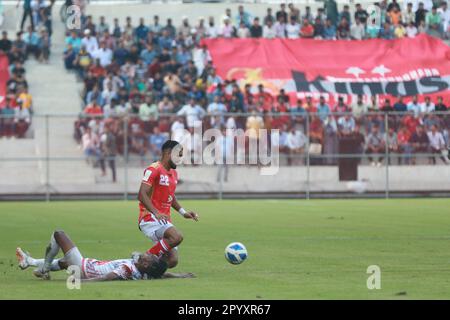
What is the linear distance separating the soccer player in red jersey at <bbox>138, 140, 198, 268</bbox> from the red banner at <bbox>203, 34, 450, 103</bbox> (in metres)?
28.6

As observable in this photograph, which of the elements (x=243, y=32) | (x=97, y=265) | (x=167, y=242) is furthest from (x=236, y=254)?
(x=243, y=32)

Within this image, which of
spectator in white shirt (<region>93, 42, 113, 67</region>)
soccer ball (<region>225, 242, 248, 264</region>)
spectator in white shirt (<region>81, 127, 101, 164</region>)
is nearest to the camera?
soccer ball (<region>225, 242, 248, 264</region>)

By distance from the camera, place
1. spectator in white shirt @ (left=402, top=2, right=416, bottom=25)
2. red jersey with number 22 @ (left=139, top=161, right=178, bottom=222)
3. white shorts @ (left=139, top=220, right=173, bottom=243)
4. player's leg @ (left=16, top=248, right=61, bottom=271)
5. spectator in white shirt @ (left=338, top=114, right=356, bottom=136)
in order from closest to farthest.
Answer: player's leg @ (left=16, top=248, right=61, bottom=271)
white shorts @ (left=139, top=220, right=173, bottom=243)
red jersey with number 22 @ (left=139, top=161, right=178, bottom=222)
spectator in white shirt @ (left=338, top=114, right=356, bottom=136)
spectator in white shirt @ (left=402, top=2, right=416, bottom=25)

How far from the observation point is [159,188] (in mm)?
17156

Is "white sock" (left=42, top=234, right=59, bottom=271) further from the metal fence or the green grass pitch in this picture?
the metal fence

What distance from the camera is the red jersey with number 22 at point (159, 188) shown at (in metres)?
17.1

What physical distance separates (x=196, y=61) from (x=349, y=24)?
7415mm

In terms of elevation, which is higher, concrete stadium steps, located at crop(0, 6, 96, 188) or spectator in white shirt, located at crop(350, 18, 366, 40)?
spectator in white shirt, located at crop(350, 18, 366, 40)

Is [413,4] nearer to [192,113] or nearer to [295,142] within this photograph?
[295,142]

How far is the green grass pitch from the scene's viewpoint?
48.8 ft

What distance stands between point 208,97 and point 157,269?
90.7 ft

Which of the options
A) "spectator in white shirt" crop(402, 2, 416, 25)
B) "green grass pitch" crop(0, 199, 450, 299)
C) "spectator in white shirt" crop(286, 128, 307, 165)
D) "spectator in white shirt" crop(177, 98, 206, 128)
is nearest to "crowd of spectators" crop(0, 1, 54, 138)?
"green grass pitch" crop(0, 199, 450, 299)

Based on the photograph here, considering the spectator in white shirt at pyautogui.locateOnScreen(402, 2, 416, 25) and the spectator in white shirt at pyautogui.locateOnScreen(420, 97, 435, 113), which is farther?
the spectator in white shirt at pyautogui.locateOnScreen(402, 2, 416, 25)

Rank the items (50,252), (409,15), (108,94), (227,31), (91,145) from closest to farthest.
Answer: (50,252)
(91,145)
(108,94)
(227,31)
(409,15)
